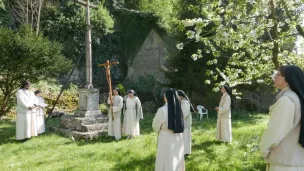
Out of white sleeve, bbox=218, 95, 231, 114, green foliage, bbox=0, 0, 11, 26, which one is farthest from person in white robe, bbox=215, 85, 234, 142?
green foliage, bbox=0, 0, 11, 26

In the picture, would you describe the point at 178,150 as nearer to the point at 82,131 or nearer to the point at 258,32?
the point at 258,32

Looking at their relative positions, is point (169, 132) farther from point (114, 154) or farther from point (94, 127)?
point (94, 127)

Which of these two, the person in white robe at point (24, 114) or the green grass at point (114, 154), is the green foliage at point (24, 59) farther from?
the green grass at point (114, 154)

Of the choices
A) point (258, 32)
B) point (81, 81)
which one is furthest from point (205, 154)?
point (81, 81)

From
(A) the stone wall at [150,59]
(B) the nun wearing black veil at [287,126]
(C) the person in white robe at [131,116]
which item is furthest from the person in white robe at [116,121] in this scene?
(A) the stone wall at [150,59]

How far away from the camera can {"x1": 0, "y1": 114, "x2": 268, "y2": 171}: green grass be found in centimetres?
711

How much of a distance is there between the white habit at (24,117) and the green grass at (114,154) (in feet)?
1.01

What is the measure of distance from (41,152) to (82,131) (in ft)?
6.76

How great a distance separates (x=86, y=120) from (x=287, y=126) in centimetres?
884

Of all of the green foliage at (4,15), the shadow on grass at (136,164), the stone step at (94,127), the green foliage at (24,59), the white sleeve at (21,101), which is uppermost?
the green foliage at (4,15)

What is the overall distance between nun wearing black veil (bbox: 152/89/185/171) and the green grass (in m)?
1.41

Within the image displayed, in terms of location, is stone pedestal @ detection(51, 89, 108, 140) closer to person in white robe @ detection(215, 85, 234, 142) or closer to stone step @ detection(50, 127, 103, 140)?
stone step @ detection(50, 127, 103, 140)

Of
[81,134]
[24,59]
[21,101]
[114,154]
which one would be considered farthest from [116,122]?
[24,59]

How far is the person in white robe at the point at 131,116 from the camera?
10758 millimetres
